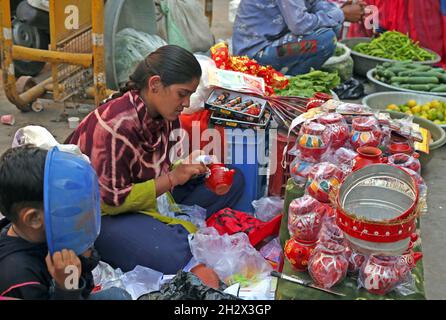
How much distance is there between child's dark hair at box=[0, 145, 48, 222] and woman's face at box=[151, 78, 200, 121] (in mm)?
904

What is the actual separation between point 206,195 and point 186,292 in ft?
3.33

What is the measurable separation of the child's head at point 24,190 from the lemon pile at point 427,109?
10.9 feet

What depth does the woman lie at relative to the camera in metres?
2.56

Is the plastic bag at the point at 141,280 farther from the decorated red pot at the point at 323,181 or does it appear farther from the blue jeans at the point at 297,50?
the blue jeans at the point at 297,50

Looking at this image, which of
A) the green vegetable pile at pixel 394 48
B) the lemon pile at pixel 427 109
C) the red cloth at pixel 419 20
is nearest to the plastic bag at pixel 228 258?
the lemon pile at pixel 427 109

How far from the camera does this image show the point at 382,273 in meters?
2.02

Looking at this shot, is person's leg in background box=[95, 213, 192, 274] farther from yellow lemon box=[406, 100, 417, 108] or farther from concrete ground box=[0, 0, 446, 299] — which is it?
yellow lemon box=[406, 100, 417, 108]

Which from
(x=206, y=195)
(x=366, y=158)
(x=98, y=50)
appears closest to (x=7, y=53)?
(x=98, y=50)

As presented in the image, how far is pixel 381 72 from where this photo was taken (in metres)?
5.21

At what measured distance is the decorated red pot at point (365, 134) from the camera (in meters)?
2.68

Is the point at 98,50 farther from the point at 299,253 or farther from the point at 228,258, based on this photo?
the point at 299,253
